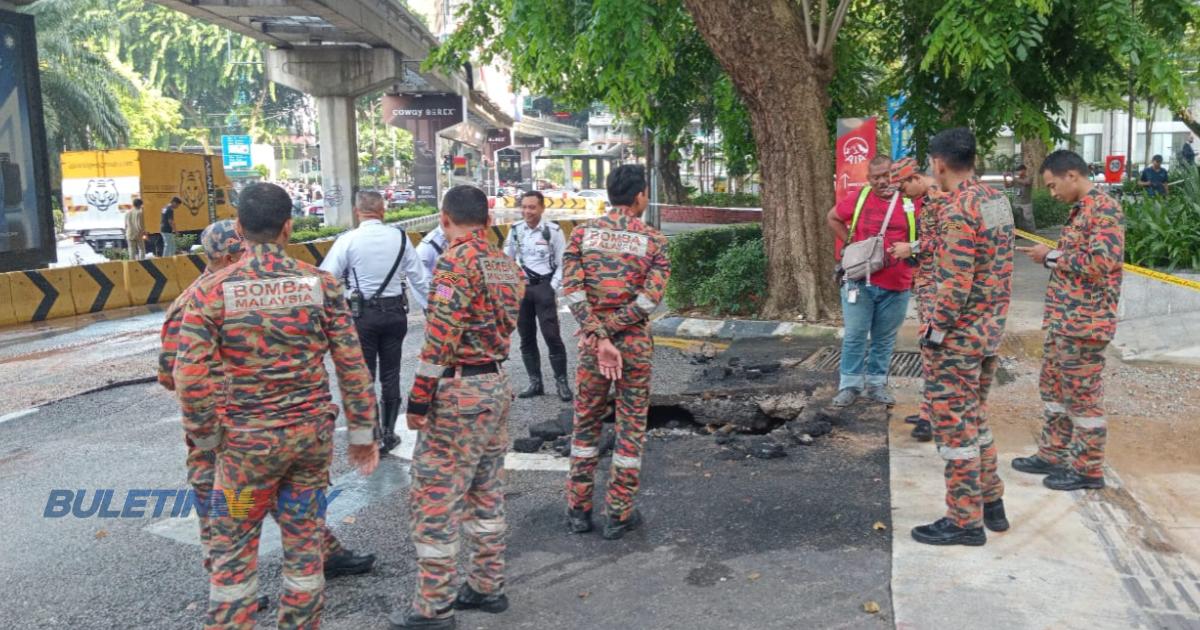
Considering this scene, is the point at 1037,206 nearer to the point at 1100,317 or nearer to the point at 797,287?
the point at 797,287

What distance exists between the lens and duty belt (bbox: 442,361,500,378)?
3992mm

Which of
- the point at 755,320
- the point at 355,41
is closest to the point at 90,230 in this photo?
the point at 355,41

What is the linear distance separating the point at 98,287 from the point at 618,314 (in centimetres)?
1309

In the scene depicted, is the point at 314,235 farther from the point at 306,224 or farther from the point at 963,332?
the point at 963,332

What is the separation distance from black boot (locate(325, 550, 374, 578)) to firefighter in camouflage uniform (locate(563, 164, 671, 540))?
1100mm

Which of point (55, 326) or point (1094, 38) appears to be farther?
point (55, 326)

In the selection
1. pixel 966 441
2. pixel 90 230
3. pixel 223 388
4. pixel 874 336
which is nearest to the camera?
pixel 223 388

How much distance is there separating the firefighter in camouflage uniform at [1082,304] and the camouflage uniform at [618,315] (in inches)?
86.3

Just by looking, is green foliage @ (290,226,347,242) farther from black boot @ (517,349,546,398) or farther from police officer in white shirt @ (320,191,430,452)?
police officer in white shirt @ (320,191,430,452)

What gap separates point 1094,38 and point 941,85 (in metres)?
2.40

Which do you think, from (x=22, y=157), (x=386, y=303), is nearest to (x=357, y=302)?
(x=386, y=303)

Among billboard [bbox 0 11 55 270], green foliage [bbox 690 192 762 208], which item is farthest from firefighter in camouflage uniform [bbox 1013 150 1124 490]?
green foliage [bbox 690 192 762 208]

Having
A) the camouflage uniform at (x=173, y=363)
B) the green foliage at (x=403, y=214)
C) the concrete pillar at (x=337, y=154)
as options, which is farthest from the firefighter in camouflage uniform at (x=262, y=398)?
the concrete pillar at (x=337, y=154)

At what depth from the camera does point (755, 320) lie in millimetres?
11141
